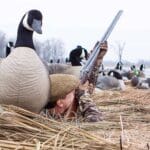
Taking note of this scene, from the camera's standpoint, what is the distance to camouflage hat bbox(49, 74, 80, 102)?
15.0 ft

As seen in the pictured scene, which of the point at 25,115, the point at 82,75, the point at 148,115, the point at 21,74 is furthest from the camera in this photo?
the point at 82,75

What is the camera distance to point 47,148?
8.73 feet

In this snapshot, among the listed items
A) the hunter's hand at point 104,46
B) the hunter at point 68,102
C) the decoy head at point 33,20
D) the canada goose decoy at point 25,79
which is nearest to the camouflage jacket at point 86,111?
the hunter at point 68,102

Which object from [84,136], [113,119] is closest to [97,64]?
[113,119]

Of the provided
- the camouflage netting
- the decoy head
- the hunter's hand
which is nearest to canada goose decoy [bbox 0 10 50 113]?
the decoy head

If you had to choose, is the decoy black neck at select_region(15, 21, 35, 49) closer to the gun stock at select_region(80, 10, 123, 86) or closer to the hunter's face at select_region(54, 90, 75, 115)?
the hunter's face at select_region(54, 90, 75, 115)

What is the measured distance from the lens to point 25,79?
4.23m

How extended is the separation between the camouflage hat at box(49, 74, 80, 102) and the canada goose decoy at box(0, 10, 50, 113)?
0.14m

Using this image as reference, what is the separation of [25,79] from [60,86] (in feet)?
1.51

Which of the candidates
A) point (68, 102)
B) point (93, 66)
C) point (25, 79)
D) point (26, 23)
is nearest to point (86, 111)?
point (68, 102)

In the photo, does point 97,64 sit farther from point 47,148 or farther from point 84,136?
point 47,148

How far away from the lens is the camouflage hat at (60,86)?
4586 millimetres

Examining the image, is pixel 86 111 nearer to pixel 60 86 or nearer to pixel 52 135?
pixel 60 86

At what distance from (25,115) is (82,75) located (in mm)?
2406
